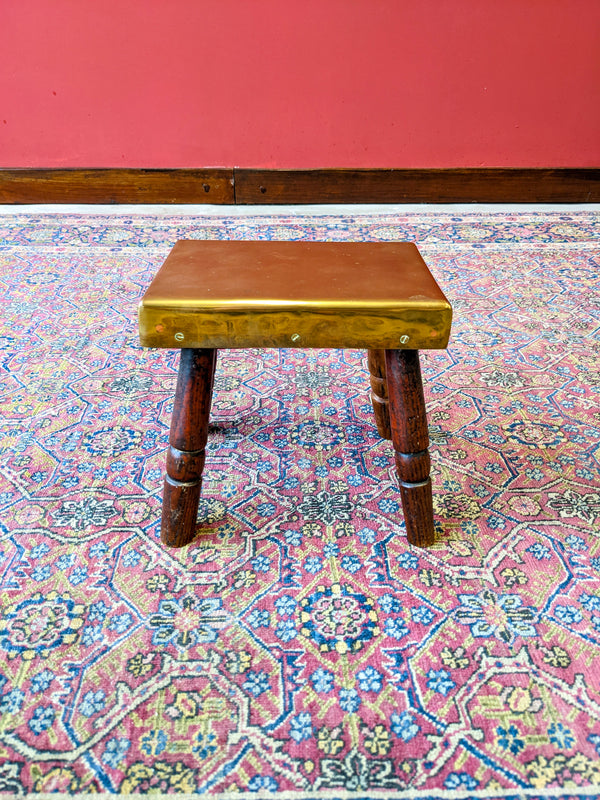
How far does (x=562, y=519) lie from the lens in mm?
1443

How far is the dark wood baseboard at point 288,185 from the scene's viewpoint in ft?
12.6

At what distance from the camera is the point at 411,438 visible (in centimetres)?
126

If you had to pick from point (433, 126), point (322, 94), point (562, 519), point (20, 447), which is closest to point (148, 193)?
point (322, 94)

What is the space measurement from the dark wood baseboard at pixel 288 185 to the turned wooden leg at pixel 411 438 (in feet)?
9.56

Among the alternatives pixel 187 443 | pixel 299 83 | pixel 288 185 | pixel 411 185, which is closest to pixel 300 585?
pixel 187 443

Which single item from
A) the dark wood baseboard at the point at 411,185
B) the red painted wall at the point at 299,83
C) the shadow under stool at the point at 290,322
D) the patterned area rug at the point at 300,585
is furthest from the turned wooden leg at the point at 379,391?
the red painted wall at the point at 299,83

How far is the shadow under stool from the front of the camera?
1.15 metres

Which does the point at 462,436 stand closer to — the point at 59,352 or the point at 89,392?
the point at 89,392

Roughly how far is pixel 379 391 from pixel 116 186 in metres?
2.88

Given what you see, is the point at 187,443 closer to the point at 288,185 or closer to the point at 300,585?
the point at 300,585

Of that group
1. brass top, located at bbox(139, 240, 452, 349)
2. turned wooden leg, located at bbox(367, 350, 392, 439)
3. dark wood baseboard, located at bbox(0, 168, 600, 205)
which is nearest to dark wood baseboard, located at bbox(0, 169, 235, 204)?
dark wood baseboard, located at bbox(0, 168, 600, 205)

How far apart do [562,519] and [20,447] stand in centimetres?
141

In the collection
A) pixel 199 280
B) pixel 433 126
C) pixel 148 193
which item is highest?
pixel 199 280

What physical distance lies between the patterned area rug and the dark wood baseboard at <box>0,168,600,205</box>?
187cm
